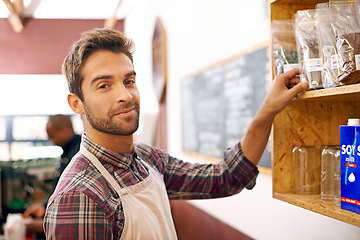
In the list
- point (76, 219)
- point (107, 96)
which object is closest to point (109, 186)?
point (76, 219)

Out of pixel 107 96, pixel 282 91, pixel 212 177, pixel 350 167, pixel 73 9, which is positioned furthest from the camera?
pixel 73 9

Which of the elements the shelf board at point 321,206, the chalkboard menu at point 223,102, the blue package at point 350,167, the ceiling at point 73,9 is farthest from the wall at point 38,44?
the blue package at point 350,167

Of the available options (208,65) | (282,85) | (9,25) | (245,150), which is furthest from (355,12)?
(9,25)

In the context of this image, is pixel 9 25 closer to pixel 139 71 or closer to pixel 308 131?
pixel 139 71

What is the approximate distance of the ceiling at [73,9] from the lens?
5.56 m

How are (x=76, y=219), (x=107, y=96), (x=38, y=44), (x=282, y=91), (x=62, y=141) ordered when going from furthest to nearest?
(x=38, y=44) < (x=62, y=141) < (x=107, y=96) < (x=282, y=91) < (x=76, y=219)

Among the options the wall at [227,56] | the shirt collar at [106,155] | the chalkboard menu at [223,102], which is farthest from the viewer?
the chalkboard menu at [223,102]

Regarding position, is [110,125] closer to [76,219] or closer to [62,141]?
[76,219]

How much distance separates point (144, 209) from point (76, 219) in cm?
29

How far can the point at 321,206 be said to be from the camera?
3.91 feet

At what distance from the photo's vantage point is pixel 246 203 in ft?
7.91

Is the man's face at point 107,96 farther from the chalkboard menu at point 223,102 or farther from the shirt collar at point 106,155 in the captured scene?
the chalkboard menu at point 223,102

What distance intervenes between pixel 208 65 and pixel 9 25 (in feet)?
15.2

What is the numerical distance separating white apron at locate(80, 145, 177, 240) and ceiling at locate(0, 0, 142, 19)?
4.04m
